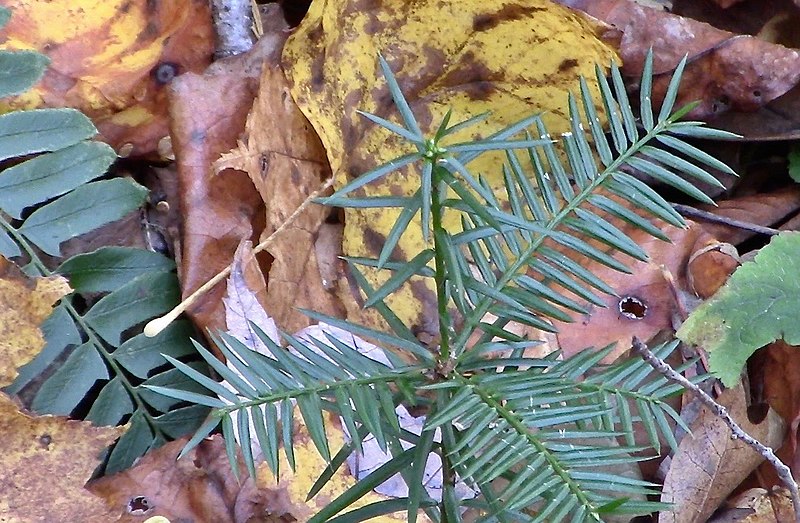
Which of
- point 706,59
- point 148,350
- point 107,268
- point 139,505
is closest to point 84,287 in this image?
point 107,268

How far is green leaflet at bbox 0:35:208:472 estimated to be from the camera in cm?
138

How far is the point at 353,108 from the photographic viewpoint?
1.58 m

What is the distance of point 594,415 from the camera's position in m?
0.75

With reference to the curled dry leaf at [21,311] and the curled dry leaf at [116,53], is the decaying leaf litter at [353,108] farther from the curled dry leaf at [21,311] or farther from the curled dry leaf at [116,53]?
the curled dry leaf at [21,311]

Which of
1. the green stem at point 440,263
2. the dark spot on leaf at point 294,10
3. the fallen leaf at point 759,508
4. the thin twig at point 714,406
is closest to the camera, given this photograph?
the green stem at point 440,263

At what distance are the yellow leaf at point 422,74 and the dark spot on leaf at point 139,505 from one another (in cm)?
51

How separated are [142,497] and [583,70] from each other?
3.70ft

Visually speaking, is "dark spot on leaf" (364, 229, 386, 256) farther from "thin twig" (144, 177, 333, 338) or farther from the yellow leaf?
"thin twig" (144, 177, 333, 338)

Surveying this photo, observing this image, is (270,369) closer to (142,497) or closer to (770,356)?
(142,497)

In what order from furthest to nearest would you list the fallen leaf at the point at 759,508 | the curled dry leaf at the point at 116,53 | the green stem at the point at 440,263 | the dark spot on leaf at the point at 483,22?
the curled dry leaf at the point at 116,53 → the dark spot on leaf at the point at 483,22 → the fallen leaf at the point at 759,508 → the green stem at the point at 440,263

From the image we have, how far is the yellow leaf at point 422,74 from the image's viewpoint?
147 cm

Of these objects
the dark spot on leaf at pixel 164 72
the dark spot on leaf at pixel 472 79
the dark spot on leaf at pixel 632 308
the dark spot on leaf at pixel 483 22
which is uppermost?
the dark spot on leaf at pixel 483 22

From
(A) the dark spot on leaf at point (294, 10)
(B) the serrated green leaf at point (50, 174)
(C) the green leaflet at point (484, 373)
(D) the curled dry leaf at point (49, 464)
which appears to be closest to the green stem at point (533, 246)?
(C) the green leaflet at point (484, 373)

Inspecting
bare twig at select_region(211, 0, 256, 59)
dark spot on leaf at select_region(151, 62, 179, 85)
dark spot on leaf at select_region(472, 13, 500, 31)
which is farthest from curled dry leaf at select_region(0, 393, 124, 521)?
dark spot on leaf at select_region(472, 13, 500, 31)
